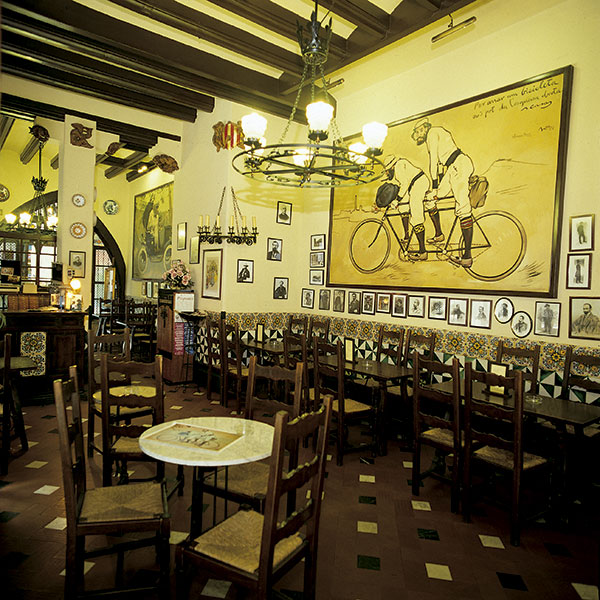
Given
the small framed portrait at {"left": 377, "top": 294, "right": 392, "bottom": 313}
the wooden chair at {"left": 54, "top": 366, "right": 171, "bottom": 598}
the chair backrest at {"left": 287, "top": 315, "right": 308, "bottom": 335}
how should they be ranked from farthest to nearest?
the chair backrest at {"left": 287, "top": 315, "right": 308, "bottom": 335} < the small framed portrait at {"left": 377, "top": 294, "right": 392, "bottom": 313} < the wooden chair at {"left": 54, "top": 366, "right": 171, "bottom": 598}

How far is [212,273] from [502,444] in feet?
16.8

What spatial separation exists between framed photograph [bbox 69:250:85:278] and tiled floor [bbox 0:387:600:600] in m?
4.89

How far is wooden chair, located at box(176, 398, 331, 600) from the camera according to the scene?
1898 millimetres

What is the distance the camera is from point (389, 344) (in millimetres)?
5867

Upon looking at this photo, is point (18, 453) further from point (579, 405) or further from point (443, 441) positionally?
point (579, 405)

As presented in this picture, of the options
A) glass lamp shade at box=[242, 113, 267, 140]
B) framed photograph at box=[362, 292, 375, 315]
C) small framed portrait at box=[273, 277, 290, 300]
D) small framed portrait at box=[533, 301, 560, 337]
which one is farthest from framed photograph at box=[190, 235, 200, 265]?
small framed portrait at box=[533, 301, 560, 337]

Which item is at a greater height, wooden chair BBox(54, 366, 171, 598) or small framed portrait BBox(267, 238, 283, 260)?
small framed portrait BBox(267, 238, 283, 260)

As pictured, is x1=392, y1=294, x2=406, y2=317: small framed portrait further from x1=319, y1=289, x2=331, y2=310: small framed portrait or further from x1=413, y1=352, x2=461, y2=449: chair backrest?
x1=413, y1=352, x2=461, y2=449: chair backrest

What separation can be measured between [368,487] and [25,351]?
481 centimetres

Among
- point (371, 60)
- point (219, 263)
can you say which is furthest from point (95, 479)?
point (371, 60)

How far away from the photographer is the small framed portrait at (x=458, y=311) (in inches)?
200

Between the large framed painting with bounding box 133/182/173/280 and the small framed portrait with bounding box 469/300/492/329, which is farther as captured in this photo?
the large framed painting with bounding box 133/182/173/280

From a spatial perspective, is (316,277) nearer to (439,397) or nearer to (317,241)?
(317,241)

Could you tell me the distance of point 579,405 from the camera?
3.47 metres
